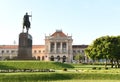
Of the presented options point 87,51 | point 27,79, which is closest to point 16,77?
point 27,79

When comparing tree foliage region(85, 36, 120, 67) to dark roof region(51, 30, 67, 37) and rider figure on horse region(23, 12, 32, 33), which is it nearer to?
rider figure on horse region(23, 12, 32, 33)

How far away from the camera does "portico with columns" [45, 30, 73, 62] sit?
146m

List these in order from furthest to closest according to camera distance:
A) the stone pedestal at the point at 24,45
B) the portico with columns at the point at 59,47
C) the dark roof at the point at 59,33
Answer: the dark roof at the point at 59,33 < the portico with columns at the point at 59,47 < the stone pedestal at the point at 24,45

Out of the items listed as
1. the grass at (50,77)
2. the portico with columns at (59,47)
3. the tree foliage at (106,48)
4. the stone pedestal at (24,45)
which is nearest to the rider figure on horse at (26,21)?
the stone pedestal at (24,45)

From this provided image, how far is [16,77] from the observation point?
34125 millimetres

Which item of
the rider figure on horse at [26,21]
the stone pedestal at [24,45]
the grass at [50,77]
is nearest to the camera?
the grass at [50,77]

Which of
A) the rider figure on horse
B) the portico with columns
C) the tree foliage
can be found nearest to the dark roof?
the portico with columns

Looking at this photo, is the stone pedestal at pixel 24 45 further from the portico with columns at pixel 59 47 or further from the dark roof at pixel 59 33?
the dark roof at pixel 59 33

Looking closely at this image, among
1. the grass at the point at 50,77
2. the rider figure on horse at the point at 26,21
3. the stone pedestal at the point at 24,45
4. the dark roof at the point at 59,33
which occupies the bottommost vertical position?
the grass at the point at 50,77

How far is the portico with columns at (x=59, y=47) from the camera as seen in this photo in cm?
14612

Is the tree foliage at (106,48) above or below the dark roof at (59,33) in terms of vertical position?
below

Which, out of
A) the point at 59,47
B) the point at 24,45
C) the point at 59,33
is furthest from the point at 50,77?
the point at 59,47

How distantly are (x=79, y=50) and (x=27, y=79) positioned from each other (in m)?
122

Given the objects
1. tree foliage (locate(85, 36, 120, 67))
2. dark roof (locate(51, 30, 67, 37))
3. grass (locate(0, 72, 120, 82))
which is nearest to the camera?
grass (locate(0, 72, 120, 82))
